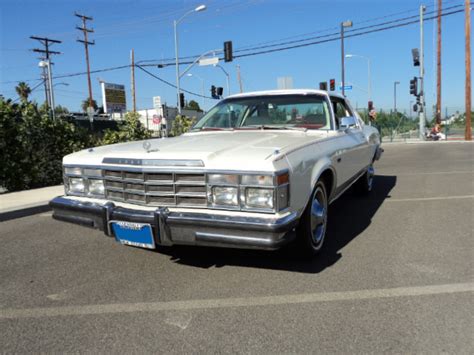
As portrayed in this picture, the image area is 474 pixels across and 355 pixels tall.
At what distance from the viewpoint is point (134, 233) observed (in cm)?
348

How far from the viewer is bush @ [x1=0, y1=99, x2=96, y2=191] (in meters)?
8.62

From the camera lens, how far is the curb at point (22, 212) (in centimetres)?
628

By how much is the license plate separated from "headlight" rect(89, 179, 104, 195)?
0.43 meters

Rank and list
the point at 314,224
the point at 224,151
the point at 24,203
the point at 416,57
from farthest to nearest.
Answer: the point at 416,57
the point at 24,203
the point at 314,224
the point at 224,151

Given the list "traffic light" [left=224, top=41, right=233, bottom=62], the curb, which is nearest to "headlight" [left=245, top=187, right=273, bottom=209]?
the curb

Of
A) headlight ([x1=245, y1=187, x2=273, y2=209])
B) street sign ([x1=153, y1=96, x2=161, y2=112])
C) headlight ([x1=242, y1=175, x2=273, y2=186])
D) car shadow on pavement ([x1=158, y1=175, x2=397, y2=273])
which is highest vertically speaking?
street sign ([x1=153, y1=96, x2=161, y2=112])

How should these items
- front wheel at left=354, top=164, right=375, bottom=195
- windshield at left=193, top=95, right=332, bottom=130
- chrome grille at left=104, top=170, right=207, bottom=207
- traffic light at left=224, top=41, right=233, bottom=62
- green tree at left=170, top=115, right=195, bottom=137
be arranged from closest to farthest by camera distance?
1. chrome grille at left=104, top=170, right=207, bottom=207
2. windshield at left=193, top=95, right=332, bottom=130
3. front wheel at left=354, top=164, right=375, bottom=195
4. green tree at left=170, top=115, right=195, bottom=137
5. traffic light at left=224, top=41, right=233, bottom=62

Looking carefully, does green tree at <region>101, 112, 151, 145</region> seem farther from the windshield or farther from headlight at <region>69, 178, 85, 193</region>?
headlight at <region>69, 178, 85, 193</region>

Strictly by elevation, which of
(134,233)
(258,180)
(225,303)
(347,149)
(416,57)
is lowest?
(225,303)

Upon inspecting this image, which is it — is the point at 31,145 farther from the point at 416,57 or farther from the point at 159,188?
the point at 416,57

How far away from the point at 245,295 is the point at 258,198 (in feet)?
2.55

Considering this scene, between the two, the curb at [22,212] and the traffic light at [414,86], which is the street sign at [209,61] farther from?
the curb at [22,212]

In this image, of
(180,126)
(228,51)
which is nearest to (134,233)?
(180,126)

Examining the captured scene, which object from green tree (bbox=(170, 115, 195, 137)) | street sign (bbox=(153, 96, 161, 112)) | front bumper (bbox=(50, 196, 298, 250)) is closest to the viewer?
front bumper (bbox=(50, 196, 298, 250))
